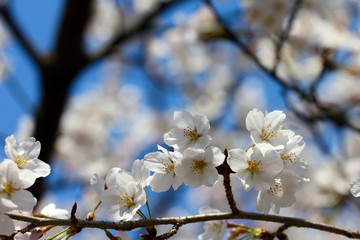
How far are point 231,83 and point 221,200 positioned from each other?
7.04ft

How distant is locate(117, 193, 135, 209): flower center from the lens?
1144 millimetres

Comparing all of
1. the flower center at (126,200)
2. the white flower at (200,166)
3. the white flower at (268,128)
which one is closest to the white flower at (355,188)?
the white flower at (268,128)

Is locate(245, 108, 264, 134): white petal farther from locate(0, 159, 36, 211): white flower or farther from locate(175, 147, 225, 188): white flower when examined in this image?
locate(0, 159, 36, 211): white flower

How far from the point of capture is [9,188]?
103 centimetres

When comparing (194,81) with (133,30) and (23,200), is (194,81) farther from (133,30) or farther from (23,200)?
(23,200)

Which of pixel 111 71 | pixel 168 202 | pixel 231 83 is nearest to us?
pixel 168 202

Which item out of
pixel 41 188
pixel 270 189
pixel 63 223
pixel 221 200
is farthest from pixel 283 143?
pixel 221 200

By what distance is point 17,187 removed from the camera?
104 centimetres

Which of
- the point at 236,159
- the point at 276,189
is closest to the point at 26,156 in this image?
the point at 236,159

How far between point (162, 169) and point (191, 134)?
5.2 inches

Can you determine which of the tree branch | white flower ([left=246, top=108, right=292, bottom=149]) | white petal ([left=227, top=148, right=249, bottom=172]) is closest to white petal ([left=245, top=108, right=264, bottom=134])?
white flower ([left=246, top=108, right=292, bottom=149])

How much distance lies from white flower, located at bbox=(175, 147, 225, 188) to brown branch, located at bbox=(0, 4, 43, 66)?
2983 mm

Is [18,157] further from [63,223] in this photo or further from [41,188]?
[41,188]

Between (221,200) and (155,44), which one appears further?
(221,200)
